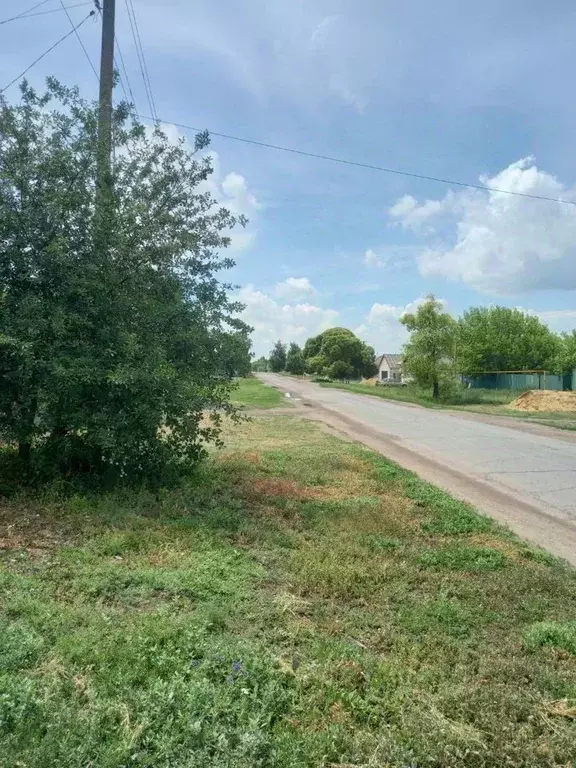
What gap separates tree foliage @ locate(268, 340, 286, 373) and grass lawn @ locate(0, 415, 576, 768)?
107m

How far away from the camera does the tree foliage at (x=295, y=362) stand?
323ft

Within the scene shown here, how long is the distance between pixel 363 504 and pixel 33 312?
427 cm

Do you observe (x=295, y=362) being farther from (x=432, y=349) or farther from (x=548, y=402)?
(x=548, y=402)

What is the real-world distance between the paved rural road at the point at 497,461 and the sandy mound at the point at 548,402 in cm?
575

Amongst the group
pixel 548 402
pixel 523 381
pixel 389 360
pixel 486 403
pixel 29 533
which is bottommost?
pixel 29 533

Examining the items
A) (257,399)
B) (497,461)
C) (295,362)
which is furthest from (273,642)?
(295,362)

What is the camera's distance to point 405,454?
35.9 feet

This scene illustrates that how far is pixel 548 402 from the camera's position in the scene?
23531 mm

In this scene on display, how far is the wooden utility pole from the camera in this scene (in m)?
6.10

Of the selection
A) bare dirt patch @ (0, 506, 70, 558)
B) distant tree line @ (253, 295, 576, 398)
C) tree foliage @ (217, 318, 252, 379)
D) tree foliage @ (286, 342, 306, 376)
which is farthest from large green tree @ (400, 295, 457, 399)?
tree foliage @ (286, 342, 306, 376)

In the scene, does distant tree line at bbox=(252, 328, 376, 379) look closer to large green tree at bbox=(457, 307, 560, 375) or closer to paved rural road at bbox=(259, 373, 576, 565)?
large green tree at bbox=(457, 307, 560, 375)

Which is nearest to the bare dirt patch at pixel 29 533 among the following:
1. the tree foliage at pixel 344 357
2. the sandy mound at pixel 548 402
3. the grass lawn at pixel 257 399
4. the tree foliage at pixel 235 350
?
the tree foliage at pixel 235 350

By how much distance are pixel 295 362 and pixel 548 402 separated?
77.9 meters

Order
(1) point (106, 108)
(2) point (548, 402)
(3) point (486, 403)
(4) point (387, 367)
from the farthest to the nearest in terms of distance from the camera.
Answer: (4) point (387, 367) < (3) point (486, 403) < (2) point (548, 402) < (1) point (106, 108)
